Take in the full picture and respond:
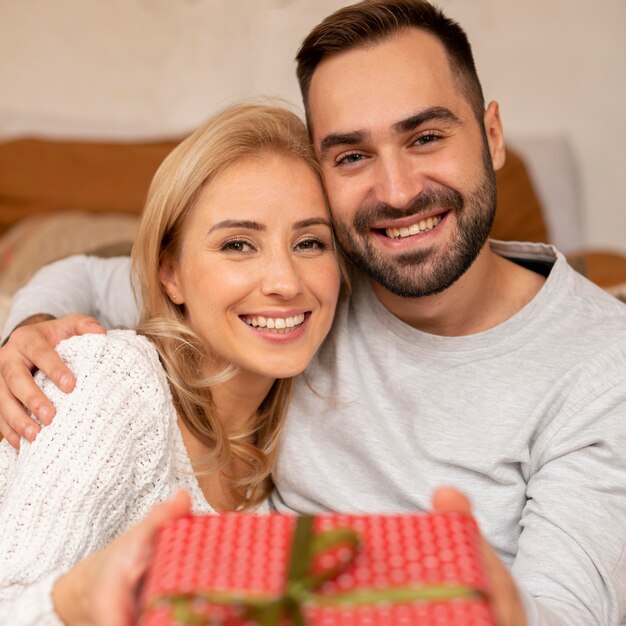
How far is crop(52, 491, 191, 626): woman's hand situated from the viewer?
24.8 inches

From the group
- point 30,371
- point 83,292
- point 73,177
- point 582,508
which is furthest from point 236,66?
point 582,508

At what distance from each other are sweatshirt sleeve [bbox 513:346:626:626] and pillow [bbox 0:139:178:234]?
4.93ft

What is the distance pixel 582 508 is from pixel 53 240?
155cm

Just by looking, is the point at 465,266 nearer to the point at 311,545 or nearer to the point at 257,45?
the point at 311,545

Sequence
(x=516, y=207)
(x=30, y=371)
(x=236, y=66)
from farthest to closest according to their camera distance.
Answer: (x=236, y=66)
(x=516, y=207)
(x=30, y=371)

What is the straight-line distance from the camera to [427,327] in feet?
4.42

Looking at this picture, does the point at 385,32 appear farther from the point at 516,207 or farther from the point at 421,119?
the point at 516,207

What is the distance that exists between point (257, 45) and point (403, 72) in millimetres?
1543

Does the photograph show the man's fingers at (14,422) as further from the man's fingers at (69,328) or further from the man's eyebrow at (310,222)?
the man's eyebrow at (310,222)

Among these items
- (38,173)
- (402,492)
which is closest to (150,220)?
(402,492)

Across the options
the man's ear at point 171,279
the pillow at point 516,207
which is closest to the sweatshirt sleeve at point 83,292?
the man's ear at point 171,279

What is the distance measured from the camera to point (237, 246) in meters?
1.20

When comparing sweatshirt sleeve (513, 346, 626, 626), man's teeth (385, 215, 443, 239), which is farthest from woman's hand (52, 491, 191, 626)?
man's teeth (385, 215, 443, 239)

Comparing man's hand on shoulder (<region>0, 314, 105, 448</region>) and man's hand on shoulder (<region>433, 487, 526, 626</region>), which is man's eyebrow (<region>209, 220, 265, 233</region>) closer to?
man's hand on shoulder (<region>0, 314, 105, 448</region>)
